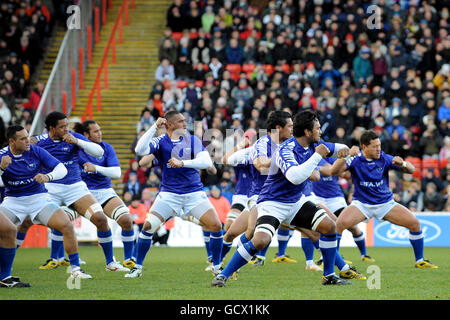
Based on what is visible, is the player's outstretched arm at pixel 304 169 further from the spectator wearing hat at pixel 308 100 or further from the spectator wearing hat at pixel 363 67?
the spectator wearing hat at pixel 363 67

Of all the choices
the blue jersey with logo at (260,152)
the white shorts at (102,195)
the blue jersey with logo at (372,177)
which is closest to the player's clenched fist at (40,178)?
the blue jersey with logo at (260,152)

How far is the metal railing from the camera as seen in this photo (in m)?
23.5

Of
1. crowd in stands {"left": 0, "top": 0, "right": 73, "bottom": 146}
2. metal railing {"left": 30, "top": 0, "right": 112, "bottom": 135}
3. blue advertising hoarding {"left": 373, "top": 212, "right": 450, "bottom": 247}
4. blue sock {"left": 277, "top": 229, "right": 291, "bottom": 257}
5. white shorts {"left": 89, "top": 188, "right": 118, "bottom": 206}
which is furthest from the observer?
crowd in stands {"left": 0, "top": 0, "right": 73, "bottom": 146}

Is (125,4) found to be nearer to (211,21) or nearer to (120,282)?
(211,21)

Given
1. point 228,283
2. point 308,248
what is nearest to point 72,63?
point 308,248

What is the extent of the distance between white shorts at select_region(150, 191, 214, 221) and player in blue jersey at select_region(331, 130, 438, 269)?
2474 millimetres

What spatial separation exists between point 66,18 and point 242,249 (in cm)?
2176

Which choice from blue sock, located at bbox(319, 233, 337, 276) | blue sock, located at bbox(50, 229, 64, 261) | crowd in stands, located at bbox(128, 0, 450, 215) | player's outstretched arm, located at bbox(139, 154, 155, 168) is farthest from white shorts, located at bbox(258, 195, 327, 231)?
crowd in stands, located at bbox(128, 0, 450, 215)

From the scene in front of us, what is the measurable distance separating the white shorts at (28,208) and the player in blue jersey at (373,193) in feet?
16.2

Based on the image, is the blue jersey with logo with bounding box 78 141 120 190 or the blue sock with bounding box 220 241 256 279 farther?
the blue jersey with logo with bounding box 78 141 120 190

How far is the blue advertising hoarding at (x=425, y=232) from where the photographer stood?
21172 mm

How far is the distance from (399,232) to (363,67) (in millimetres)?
6454

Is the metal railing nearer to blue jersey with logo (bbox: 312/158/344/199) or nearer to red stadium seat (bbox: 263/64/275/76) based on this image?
red stadium seat (bbox: 263/64/275/76)
